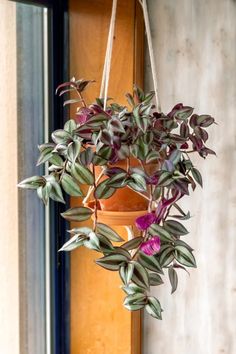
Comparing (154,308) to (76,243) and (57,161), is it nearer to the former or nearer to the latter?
(76,243)

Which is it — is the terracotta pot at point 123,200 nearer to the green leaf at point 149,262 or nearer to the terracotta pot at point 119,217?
the terracotta pot at point 119,217

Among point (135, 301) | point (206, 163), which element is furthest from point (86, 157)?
point (206, 163)

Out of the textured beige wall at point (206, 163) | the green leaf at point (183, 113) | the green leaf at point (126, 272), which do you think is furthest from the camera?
the textured beige wall at point (206, 163)

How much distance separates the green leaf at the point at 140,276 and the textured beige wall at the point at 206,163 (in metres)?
0.49

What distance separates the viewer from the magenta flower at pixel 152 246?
1.07m

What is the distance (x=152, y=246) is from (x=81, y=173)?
241mm

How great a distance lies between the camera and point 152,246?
1.07 m

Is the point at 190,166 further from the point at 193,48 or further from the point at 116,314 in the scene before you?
the point at 116,314

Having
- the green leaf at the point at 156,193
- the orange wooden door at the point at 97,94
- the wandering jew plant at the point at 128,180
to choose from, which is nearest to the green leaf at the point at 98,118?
the wandering jew plant at the point at 128,180

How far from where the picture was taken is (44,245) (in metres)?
1.67

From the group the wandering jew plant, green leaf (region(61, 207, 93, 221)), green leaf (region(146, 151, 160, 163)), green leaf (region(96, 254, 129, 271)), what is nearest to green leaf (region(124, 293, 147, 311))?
the wandering jew plant

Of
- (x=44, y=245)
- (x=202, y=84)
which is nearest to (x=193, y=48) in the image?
(x=202, y=84)

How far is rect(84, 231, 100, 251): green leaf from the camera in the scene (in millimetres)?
1063

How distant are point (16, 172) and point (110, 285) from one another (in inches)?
21.3
